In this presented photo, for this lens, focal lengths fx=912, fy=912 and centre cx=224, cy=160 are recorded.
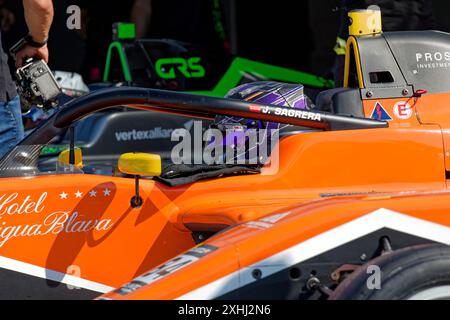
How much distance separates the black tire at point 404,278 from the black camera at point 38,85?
1810mm

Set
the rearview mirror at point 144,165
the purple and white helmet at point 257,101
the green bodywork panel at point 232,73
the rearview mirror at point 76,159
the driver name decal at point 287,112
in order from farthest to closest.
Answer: the green bodywork panel at point 232,73 → the purple and white helmet at point 257,101 → the rearview mirror at point 76,159 → the driver name decal at point 287,112 → the rearview mirror at point 144,165

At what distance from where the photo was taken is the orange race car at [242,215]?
2.67 m

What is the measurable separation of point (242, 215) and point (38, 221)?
738 mm

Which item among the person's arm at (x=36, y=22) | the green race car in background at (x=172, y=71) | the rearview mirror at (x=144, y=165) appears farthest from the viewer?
the green race car in background at (x=172, y=71)

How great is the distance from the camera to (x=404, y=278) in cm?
257

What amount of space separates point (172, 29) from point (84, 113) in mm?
7142

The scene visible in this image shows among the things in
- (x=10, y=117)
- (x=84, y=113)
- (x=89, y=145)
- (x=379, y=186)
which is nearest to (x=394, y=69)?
(x=379, y=186)

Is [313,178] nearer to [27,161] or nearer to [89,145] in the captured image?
[27,161]

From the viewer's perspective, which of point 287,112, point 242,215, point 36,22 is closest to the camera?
point 242,215

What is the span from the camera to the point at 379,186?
3.40 m

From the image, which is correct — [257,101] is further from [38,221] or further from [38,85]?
[38,221]

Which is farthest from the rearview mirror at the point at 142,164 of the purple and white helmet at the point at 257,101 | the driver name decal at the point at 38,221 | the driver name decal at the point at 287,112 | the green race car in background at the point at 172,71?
the green race car in background at the point at 172,71

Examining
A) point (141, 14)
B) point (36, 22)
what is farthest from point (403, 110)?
point (141, 14)

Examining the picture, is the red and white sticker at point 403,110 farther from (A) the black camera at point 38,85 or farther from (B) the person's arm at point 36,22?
(B) the person's arm at point 36,22
